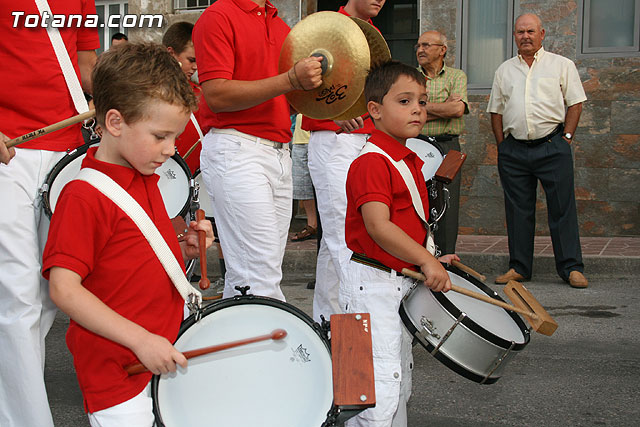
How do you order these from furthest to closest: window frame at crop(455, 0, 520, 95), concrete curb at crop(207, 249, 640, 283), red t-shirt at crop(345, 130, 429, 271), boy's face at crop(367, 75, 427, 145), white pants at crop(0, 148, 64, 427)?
window frame at crop(455, 0, 520, 95) → concrete curb at crop(207, 249, 640, 283) → boy's face at crop(367, 75, 427, 145) → red t-shirt at crop(345, 130, 429, 271) → white pants at crop(0, 148, 64, 427)

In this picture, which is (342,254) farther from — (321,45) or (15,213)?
(15,213)

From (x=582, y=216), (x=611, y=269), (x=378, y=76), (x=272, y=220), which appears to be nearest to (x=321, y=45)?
(x=378, y=76)

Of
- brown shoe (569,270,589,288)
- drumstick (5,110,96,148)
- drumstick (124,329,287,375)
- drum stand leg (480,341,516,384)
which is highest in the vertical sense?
drumstick (5,110,96,148)

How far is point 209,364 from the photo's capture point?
82.9 inches

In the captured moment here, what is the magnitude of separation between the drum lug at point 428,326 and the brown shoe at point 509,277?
4.14 metres

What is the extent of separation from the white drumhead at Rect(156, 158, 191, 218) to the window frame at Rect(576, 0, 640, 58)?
5.61 meters

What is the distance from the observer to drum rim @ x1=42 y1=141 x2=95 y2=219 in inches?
112

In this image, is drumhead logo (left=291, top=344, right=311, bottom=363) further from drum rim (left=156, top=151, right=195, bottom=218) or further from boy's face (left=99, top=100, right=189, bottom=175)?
drum rim (left=156, top=151, right=195, bottom=218)

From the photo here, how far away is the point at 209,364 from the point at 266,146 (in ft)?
5.05

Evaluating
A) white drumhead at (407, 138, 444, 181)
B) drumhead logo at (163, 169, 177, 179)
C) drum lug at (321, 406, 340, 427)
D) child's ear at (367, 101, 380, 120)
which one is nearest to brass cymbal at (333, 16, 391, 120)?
child's ear at (367, 101, 380, 120)

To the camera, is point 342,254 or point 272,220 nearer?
point 272,220

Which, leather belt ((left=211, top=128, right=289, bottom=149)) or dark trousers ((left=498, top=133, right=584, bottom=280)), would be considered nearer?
leather belt ((left=211, top=128, right=289, bottom=149))

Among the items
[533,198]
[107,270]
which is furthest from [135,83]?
[533,198]

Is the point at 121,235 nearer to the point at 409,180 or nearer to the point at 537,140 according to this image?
the point at 409,180
